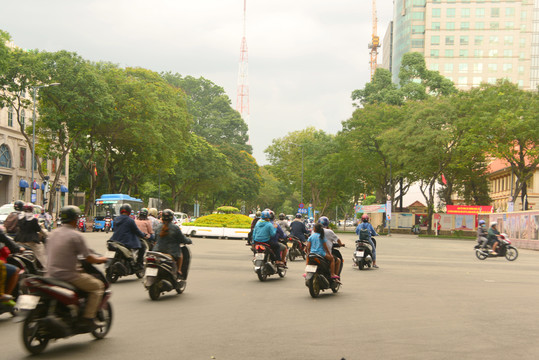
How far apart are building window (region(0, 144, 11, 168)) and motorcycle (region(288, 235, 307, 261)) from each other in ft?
120

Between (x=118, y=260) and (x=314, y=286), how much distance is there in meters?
4.44

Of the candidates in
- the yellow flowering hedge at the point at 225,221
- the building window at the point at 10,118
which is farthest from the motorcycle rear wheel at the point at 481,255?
the building window at the point at 10,118

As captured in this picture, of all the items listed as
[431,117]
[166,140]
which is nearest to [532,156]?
[431,117]

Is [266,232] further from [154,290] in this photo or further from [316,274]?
[154,290]

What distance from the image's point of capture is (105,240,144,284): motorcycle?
13.2 m

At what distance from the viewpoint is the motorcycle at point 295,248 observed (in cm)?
2189

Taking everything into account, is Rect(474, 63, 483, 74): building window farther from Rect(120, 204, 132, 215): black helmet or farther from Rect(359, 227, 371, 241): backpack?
Rect(120, 204, 132, 215): black helmet

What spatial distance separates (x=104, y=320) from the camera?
24.4 ft

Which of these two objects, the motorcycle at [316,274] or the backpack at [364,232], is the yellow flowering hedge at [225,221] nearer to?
the backpack at [364,232]

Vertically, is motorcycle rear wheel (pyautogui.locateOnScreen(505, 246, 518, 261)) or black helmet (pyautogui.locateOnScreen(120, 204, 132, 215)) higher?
black helmet (pyautogui.locateOnScreen(120, 204, 132, 215))

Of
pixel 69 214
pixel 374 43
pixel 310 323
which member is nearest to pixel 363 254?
pixel 310 323

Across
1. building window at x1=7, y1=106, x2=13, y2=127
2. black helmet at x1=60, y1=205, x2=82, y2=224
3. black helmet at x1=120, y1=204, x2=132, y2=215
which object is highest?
building window at x1=7, y1=106, x2=13, y2=127

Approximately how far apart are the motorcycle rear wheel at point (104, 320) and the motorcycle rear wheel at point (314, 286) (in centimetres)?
496

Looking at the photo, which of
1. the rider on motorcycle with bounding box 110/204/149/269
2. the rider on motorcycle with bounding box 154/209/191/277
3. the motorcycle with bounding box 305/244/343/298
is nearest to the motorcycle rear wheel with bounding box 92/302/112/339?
the rider on motorcycle with bounding box 154/209/191/277
